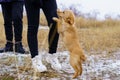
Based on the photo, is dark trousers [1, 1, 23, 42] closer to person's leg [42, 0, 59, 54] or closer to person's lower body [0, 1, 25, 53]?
person's lower body [0, 1, 25, 53]

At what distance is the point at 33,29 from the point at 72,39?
2.80 ft

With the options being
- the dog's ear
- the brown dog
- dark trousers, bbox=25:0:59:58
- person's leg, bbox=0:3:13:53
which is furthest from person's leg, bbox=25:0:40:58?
person's leg, bbox=0:3:13:53

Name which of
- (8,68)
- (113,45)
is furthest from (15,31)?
(113,45)

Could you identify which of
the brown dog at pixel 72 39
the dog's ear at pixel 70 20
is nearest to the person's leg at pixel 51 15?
the brown dog at pixel 72 39

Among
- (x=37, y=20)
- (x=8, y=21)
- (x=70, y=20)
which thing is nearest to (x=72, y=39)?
(x=70, y=20)

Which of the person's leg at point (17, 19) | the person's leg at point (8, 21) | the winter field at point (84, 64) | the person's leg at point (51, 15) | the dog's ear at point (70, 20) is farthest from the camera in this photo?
the person's leg at point (8, 21)

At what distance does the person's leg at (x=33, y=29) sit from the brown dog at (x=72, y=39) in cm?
65

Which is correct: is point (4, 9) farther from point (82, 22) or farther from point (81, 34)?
point (82, 22)

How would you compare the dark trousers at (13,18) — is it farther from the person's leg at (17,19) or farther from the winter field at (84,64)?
the winter field at (84,64)

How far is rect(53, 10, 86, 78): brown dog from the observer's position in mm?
3863

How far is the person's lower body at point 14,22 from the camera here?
5.45 metres

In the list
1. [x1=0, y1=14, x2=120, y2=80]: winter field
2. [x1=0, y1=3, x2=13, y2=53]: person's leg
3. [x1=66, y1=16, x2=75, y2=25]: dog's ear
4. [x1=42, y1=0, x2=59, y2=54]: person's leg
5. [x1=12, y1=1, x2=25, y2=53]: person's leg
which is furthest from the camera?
[x1=0, y1=3, x2=13, y2=53]: person's leg

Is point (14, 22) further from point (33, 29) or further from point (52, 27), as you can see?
point (52, 27)

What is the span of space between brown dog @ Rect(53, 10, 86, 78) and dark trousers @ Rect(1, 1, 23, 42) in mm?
1524
